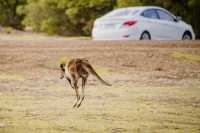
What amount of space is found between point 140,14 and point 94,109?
1419 cm

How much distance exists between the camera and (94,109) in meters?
11.9

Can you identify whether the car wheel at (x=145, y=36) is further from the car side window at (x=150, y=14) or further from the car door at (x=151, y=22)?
the car side window at (x=150, y=14)

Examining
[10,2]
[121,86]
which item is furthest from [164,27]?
[10,2]

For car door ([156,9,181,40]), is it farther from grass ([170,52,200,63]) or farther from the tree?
the tree

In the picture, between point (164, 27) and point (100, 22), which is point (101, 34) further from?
point (164, 27)

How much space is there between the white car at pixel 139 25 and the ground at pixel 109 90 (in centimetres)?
247

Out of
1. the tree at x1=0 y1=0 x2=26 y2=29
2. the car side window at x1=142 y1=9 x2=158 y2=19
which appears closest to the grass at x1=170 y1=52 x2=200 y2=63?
the car side window at x1=142 y1=9 x2=158 y2=19

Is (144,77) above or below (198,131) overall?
below

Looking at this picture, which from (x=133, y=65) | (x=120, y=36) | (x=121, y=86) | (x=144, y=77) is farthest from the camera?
(x=120, y=36)

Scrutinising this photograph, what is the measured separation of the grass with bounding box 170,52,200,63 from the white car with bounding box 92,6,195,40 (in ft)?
17.3

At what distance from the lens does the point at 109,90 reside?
14.5m

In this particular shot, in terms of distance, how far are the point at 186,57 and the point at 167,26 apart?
7.18 metres

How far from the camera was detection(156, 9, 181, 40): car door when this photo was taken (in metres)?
26.4

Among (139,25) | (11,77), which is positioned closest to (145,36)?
(139,25)
